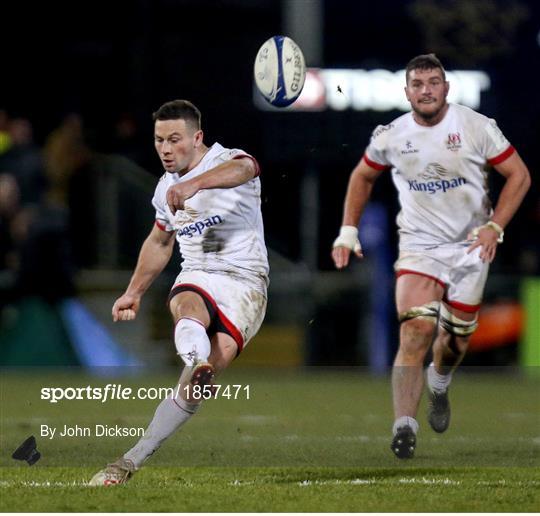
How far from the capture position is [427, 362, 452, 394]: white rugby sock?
10344 millimetres

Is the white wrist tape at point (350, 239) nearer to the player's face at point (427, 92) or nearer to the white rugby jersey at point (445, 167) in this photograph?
the white rugby jersey at point (445, 167)

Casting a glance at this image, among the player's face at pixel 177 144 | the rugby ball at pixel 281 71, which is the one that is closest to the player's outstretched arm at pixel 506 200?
the rugby ball at pixel 281 71

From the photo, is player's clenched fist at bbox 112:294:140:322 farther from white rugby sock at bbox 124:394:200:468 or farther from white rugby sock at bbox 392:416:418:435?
white rugby sock at bbox 392:416:418:435

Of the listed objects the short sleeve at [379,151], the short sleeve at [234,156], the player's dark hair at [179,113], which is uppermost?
the player's dark hair at [179,113]

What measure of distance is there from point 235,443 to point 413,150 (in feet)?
7.09

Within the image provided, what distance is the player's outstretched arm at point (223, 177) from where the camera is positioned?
9156 millimetres

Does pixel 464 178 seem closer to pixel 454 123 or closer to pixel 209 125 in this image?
pixel 454 123

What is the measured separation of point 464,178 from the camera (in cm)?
991

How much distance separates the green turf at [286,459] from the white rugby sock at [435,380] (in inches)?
6.9

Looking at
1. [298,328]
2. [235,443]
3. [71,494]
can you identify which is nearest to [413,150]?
[235,443]

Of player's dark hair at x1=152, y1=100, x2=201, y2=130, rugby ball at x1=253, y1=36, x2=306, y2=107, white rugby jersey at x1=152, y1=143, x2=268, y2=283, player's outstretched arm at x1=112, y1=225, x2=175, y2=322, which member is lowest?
player's outstretched arm at x1=112, y1=225, x2=175, y2=322

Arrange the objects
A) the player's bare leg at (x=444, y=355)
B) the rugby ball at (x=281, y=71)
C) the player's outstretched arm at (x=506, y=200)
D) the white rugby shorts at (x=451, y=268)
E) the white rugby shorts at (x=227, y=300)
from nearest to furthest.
Result: the white rugby shorts at (x=227, y=300), the player's outstretched arm at (x=506, y=200), the rugby ball at (x=281, y=71), the white rugby shorts at (x=451, y=268), the player's bare leg at (x=444, y=355)

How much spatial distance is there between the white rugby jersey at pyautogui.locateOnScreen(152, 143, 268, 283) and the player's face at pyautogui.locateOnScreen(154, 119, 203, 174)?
56 mm

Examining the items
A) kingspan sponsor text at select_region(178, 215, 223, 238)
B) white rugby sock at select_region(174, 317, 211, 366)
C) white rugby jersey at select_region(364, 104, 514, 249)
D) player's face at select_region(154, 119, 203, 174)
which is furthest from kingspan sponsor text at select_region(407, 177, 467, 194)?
white rugby sock at select_region(174, 317, 211, 366)
